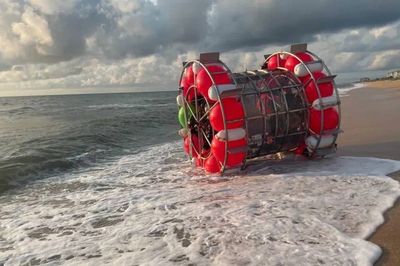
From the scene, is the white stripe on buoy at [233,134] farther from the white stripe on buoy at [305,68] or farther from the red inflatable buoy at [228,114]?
the white stripe on buoy at [305,68]

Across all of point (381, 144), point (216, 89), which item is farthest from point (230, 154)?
point (381, 144)

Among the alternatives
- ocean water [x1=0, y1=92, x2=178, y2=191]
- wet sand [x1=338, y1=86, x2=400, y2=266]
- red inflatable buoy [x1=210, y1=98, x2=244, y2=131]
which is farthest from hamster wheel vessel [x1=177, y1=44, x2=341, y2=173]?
ocean water [x1=0, y1=92, x2=178, y2=191]

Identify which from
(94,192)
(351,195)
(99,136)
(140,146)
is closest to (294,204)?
(351,195)

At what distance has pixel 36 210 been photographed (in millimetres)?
7172

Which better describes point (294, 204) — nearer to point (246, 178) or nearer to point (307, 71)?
point (246, 178)

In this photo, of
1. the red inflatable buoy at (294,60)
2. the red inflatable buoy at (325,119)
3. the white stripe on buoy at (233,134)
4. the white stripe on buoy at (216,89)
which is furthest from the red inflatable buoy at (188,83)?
the red inflatable buoy at (325,119)

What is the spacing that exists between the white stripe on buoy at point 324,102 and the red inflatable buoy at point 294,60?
1.09 meters

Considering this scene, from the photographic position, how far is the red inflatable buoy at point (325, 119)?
9.01m

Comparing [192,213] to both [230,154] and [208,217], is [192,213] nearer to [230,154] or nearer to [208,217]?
[208,217]

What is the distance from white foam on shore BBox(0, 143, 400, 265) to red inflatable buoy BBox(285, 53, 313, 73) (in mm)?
2207

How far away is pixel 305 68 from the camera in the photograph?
9227mm

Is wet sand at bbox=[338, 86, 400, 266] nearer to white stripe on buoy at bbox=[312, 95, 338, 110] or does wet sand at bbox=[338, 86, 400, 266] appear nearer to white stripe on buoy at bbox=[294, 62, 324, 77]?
white stripe on buoy at bbox=[312, 95, 338, 110]

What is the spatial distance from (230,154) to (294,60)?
2.98m

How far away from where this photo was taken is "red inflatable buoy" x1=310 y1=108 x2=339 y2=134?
9.01m
